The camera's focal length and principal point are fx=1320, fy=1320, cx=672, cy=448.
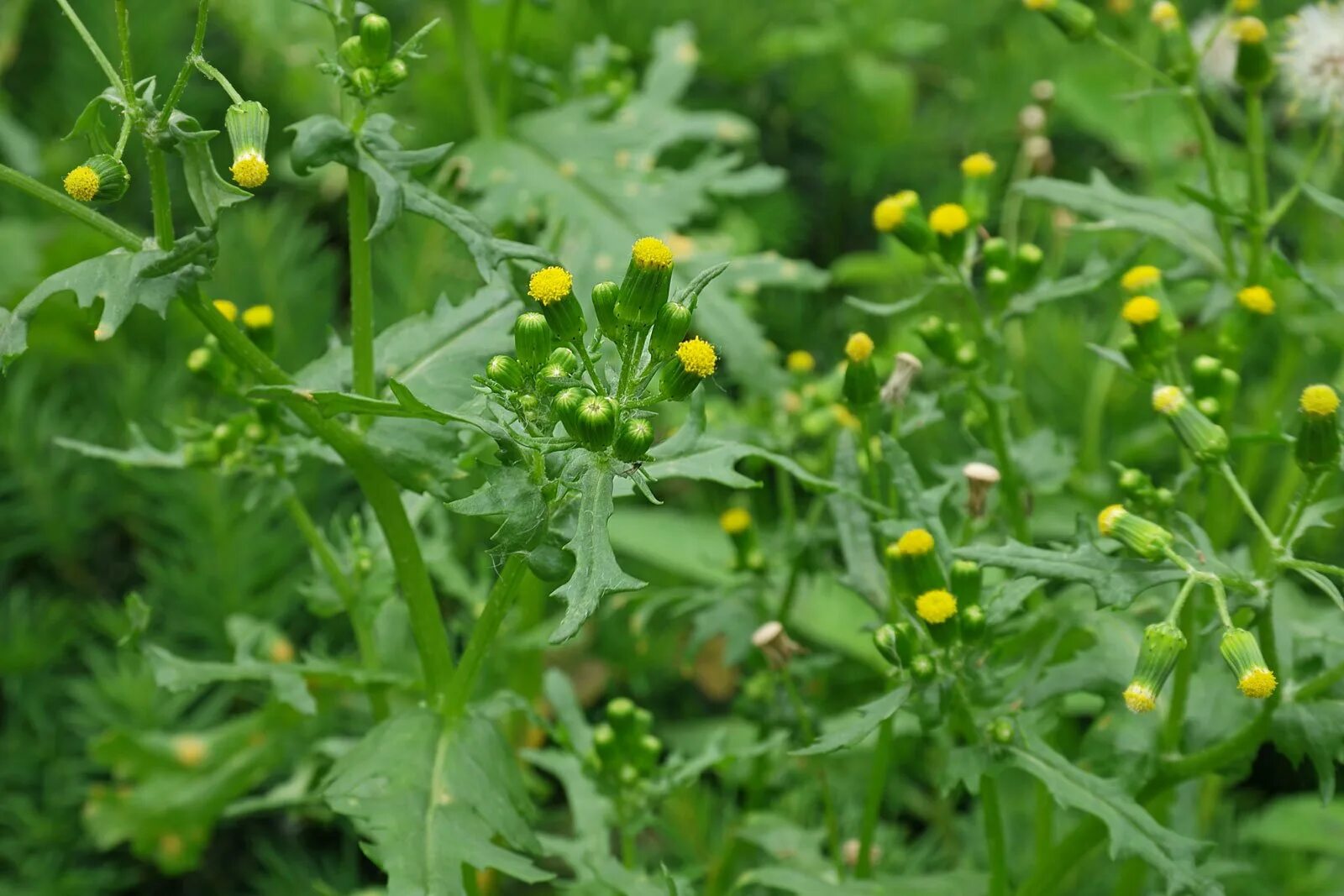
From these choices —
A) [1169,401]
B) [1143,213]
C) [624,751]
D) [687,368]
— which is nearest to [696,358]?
[687,368]

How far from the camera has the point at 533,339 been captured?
2.49 feet

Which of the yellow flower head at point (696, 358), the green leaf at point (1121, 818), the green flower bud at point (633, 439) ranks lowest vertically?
the green leaf at point (1121, 818)

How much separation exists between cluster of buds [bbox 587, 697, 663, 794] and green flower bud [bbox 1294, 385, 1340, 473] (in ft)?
1.73

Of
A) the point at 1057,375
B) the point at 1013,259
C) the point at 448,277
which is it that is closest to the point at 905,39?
the point at 1057,375

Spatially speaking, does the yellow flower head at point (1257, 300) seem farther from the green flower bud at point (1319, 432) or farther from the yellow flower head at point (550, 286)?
the yellow flower head at point (550, 286)

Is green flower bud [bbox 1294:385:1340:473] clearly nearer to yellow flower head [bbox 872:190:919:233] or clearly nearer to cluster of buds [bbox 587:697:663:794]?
yellow flower head [bbox 872:190:919:233]

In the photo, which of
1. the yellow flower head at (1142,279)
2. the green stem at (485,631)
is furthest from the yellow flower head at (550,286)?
the yellow flower head at (1142,279)

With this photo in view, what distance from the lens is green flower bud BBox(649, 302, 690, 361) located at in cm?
74

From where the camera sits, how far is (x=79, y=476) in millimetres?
1665

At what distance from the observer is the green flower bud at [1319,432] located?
2.69ft

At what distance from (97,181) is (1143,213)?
93 cm

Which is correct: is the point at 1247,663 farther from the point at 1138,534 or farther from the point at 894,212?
the point at 894,212

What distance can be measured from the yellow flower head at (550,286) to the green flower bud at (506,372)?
0.04 m

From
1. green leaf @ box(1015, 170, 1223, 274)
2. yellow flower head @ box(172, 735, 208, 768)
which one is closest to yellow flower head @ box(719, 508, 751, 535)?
green leaf @ box(1015, 170, 1223, 274)
